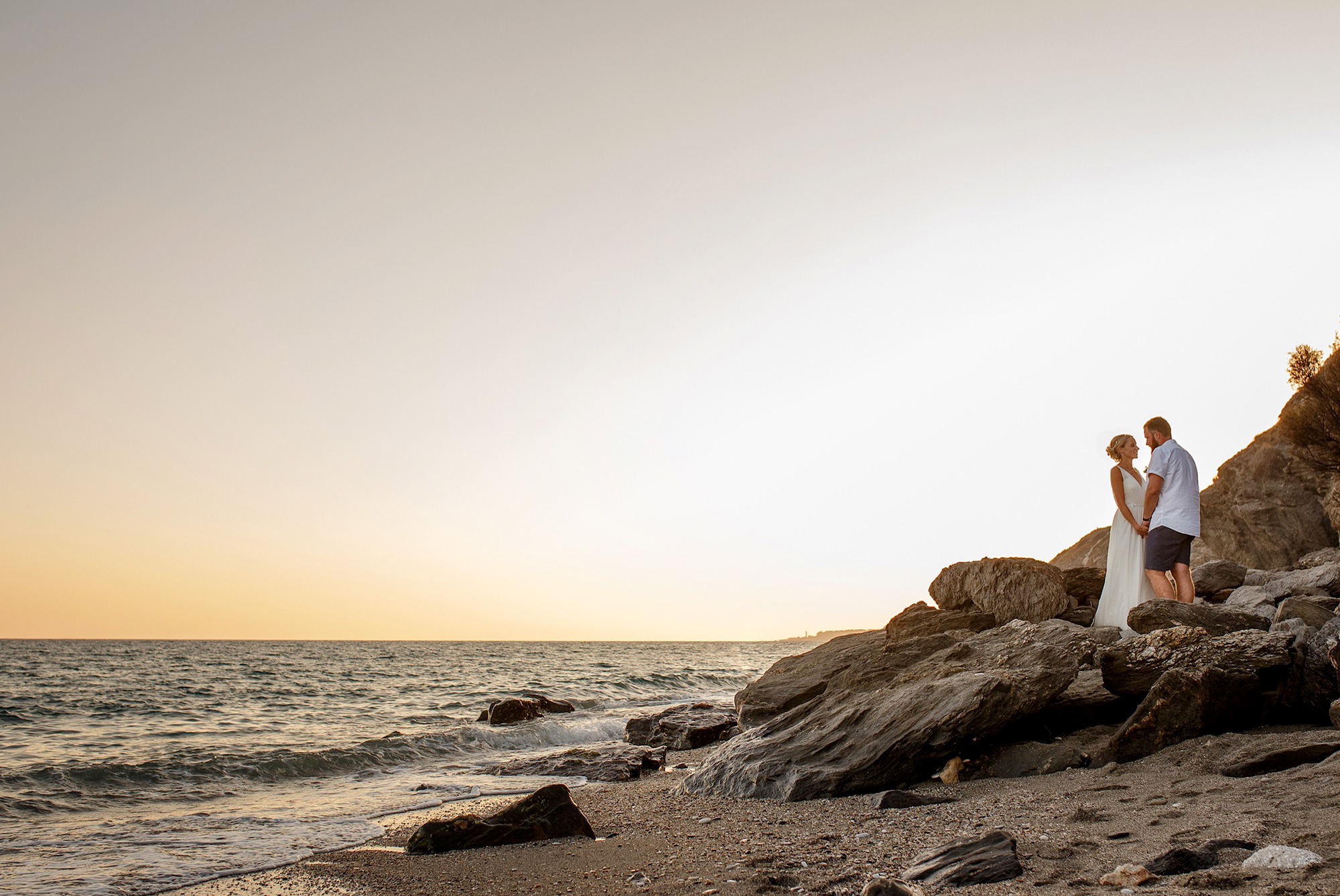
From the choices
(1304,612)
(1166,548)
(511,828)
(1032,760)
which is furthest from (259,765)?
(1304,612)

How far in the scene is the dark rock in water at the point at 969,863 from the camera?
12.3 ft

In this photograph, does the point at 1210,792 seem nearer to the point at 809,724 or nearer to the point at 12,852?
the point at 809,724

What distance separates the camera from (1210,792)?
15.0 ft

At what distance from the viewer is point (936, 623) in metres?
10.5

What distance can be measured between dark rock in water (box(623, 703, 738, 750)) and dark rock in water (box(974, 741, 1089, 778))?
25.2 feet

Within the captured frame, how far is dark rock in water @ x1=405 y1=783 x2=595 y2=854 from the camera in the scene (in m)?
6.09

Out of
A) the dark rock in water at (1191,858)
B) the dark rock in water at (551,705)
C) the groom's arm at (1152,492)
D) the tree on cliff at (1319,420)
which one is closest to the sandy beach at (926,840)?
the dark rock in water at (1191,858)

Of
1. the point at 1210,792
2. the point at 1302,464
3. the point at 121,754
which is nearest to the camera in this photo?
the point at 1210,792

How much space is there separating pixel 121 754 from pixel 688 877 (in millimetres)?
12438

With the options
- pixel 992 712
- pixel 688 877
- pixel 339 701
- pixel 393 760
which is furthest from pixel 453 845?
pixel 339 701

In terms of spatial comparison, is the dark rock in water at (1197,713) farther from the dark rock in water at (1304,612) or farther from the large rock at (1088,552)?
the large rock at (1088,552)

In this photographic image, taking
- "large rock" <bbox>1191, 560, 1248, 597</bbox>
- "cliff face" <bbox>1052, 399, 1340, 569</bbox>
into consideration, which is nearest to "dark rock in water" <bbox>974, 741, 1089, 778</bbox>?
"large rock" <bbox>1191, 560, 1248, 597</bbox>

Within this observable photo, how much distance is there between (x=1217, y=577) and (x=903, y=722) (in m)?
8.54

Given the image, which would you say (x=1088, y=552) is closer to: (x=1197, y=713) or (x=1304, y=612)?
(x=1304, y=612)
